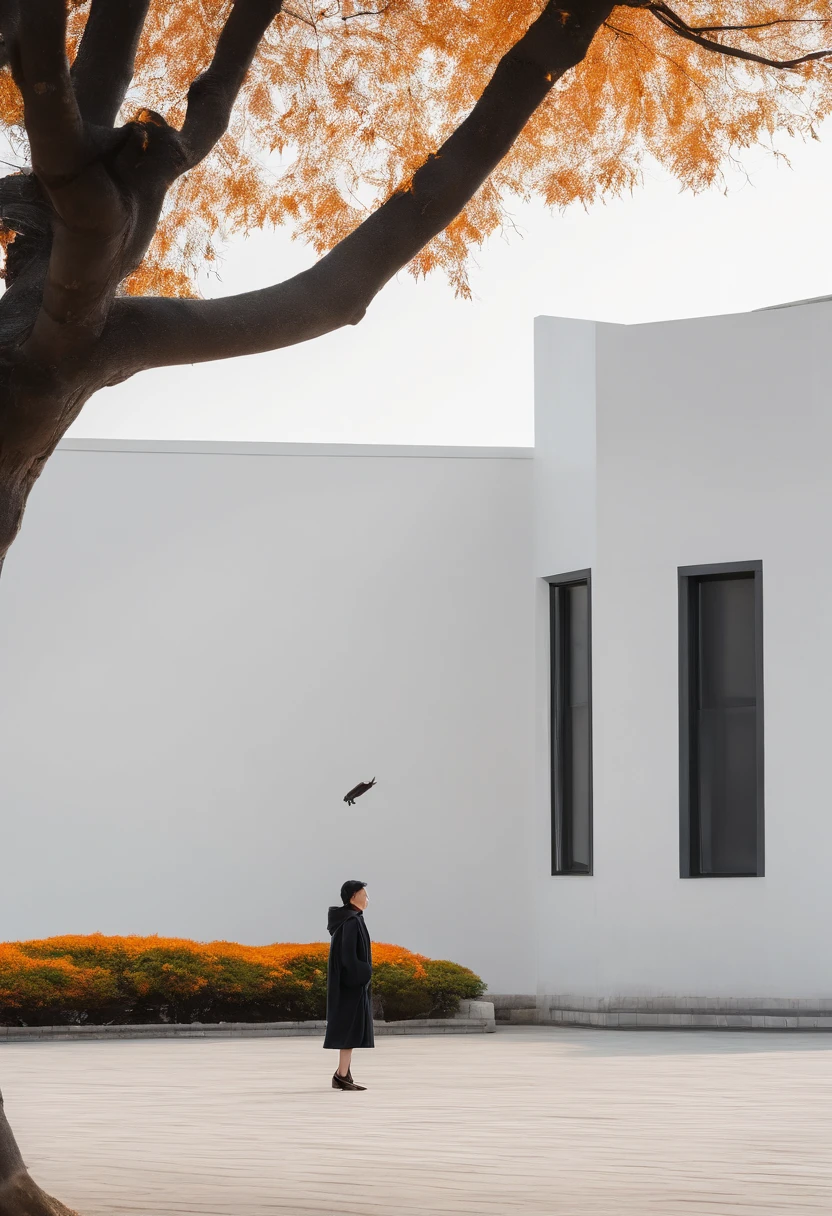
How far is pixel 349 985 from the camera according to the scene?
37.5 ft

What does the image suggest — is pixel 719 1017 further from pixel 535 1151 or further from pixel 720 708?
pixel 535 1151

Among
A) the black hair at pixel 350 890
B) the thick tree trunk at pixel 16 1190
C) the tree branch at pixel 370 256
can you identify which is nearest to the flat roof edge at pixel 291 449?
the black hair at pixel 350 890

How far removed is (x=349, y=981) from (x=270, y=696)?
7552mm

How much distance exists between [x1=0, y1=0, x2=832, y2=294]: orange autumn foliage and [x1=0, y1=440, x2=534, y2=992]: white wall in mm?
11003

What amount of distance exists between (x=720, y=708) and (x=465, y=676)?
3325 mm

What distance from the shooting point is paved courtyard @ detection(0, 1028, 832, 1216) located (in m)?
6.39

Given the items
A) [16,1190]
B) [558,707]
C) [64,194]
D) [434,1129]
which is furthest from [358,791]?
[64,194]

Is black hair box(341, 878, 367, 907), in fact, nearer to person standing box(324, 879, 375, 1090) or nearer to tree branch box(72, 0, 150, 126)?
person standing box(324, 879, 375, 1090)

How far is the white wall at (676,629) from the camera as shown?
16.2 m

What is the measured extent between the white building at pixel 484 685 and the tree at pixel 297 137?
9822 mm

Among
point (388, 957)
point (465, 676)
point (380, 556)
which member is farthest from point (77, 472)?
point (388, 957)

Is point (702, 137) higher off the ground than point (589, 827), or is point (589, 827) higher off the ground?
point (702, 137)

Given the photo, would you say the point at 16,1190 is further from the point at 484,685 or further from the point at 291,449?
the point at 291,449

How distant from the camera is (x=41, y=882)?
17.9 metres
